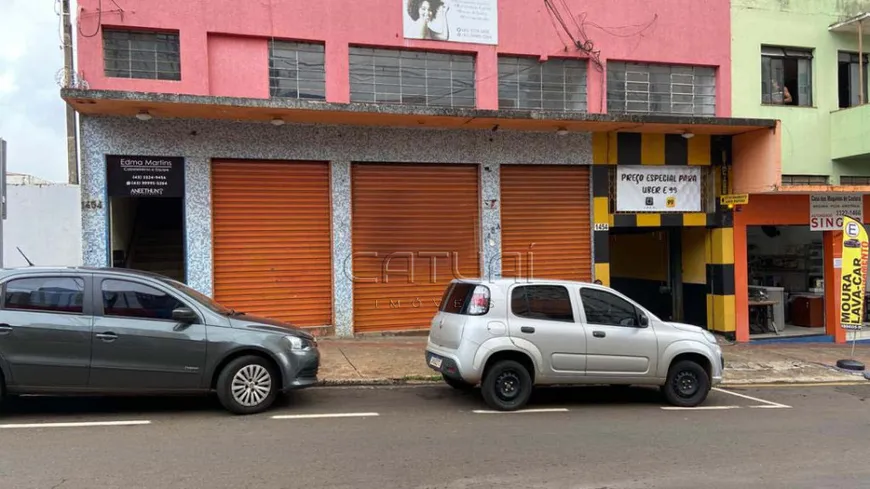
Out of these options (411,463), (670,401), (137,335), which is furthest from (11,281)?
(670,401)

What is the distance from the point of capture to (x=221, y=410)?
23.0 feet

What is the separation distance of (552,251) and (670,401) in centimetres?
612

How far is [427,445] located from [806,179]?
43.9 ft

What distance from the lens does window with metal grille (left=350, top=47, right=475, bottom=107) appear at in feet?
41.3

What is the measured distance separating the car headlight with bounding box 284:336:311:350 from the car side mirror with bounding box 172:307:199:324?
3.32 feet

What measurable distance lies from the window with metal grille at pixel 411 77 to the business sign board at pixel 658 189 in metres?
4.05

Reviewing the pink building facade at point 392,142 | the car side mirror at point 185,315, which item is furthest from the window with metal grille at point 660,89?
the car side mirror at point 185,315

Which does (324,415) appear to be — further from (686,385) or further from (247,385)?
(686,385)

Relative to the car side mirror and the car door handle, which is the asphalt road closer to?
the car door handle

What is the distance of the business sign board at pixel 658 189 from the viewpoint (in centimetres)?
1410

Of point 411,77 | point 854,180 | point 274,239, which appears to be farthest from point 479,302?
point 854,180

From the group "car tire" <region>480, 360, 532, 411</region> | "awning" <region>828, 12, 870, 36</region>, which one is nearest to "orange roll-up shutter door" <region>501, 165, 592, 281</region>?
"car tire" <region>480, 360, 532, 411</region>

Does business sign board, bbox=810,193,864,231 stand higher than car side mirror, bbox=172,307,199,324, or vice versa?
business sign board, bbox=810,193,864,231

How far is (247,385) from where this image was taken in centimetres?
684
